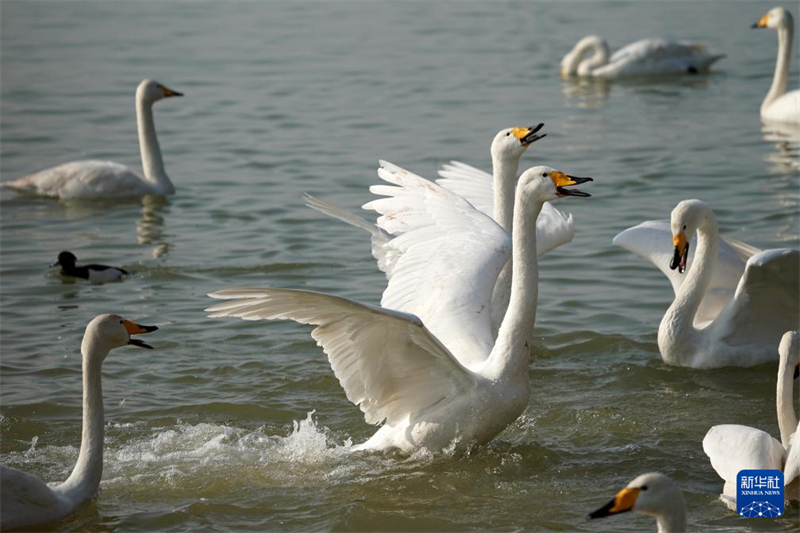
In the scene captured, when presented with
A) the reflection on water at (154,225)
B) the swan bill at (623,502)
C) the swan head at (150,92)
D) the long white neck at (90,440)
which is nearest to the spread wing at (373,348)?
→ the long white neck at (90,440)

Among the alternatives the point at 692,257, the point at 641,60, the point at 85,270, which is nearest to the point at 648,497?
the point at 692,257

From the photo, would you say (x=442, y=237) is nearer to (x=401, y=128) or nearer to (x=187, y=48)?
(x=401, y=128)

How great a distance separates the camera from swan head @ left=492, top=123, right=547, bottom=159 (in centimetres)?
827

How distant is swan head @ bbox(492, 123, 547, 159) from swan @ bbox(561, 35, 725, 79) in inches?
469

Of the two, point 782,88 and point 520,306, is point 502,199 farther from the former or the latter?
point 782,88

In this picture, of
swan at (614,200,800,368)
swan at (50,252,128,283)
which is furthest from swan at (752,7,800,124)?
swan at (50,252,128,283)

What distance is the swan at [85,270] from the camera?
10.7m

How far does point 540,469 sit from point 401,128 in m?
9.98

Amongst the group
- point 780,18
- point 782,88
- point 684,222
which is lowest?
point 684,222

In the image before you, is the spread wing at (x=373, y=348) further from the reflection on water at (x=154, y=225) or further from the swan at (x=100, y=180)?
the swan at (x=100, y=180)

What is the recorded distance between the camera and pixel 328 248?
11883mm

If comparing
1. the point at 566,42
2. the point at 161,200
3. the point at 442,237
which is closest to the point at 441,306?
the point at 442,237

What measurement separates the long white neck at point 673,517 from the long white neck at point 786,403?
5.21 feet

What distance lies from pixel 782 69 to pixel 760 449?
11623mm
